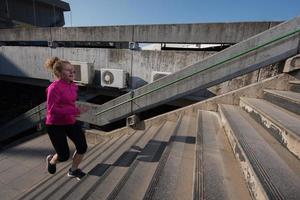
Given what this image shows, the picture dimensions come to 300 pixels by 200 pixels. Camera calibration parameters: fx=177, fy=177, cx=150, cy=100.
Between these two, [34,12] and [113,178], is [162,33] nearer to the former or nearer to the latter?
[113,178]

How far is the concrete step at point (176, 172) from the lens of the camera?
5.25 ft

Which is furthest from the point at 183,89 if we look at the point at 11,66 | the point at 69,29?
the point at 11,66

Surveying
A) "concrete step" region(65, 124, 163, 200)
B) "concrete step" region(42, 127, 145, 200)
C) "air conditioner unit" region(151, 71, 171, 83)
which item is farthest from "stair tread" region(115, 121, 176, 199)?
"air conditioner unit" region(151, 71, 171, 83)

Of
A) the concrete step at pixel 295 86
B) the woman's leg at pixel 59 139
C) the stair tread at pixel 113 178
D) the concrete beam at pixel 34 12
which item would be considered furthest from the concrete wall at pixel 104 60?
the concrete beam at pixel 34 12

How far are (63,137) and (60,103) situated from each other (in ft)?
1.38

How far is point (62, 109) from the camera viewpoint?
81.7 inches

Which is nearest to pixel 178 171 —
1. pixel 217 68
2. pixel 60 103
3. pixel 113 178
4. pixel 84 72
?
pixel 113 178

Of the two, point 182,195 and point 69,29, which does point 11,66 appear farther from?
point 182,195

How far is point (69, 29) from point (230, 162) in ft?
23.1

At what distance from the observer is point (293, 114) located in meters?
2.29

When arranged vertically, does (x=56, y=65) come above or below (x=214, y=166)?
above

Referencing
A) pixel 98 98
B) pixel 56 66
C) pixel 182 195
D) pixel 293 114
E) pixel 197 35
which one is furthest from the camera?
pixel 98 98

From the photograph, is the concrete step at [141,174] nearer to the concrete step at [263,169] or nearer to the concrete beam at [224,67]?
the concrete step at [263,169]

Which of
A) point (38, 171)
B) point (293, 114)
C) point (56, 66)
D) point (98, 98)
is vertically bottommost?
point (38, 171)
